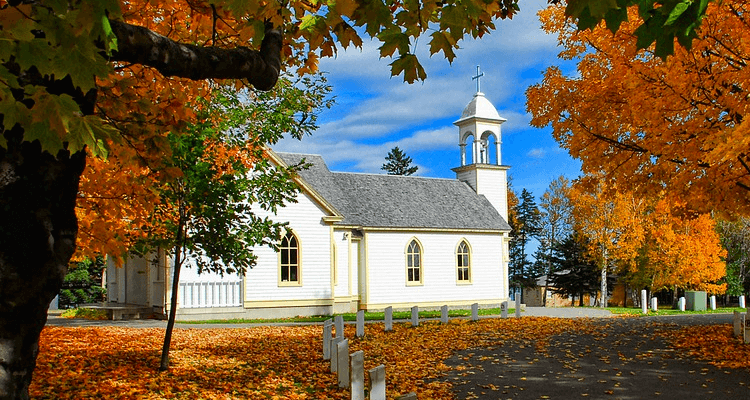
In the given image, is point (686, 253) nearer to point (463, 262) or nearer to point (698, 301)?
point (698, 301)

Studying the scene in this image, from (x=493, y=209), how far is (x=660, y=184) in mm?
20496

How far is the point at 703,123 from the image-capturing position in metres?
12.9

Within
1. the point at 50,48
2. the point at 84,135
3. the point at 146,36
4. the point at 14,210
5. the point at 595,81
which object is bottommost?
the point at 14,210

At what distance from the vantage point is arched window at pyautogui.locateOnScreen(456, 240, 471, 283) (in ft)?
113

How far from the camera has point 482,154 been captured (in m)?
39.1

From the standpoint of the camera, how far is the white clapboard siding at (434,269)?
31594mm

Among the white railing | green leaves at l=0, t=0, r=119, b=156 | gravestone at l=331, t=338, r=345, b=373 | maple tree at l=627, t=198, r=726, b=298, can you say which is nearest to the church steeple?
maple tree at l=627, t=198, r=726, b=298

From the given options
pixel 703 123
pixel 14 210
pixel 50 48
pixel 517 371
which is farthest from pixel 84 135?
pixel 703 123

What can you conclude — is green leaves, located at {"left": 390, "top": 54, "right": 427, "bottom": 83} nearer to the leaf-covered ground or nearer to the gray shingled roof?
the leaf-covered ground

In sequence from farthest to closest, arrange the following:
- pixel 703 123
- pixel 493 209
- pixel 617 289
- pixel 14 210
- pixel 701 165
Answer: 1. pixel 617 289
2. pixel 493 209
3. pixel 701 165
4. pixel 703 123
5. pixel 14 210

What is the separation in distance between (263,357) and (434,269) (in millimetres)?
19981

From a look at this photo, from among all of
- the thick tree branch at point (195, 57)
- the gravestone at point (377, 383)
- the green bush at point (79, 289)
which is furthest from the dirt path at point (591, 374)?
the green bush at point (79, 289)

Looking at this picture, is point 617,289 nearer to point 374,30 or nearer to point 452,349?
point 452,349

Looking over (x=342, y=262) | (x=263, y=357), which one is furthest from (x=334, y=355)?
(x=342, y=262)
